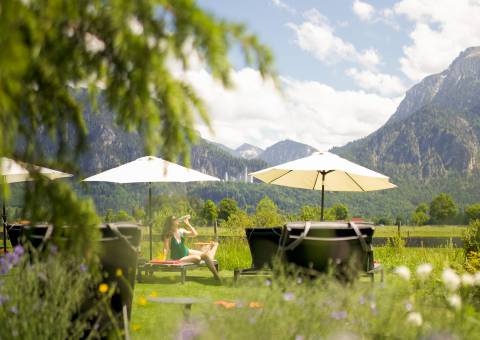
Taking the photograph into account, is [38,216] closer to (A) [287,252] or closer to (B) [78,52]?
(B) [78,52]

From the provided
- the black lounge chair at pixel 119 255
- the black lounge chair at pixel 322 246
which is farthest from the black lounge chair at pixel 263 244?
the black lounge chair at pixel 119 255

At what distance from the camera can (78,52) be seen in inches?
67.8

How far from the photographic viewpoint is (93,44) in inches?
68.6

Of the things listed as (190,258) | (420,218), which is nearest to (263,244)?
(190,258)

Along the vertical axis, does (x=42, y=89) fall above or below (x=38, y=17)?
below

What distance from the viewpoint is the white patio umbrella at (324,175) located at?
830 centimetres

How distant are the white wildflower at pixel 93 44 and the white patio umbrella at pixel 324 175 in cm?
658

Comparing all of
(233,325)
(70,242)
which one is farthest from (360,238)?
(70,242)

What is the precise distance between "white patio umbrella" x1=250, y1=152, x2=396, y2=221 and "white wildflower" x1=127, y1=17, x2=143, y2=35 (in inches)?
263

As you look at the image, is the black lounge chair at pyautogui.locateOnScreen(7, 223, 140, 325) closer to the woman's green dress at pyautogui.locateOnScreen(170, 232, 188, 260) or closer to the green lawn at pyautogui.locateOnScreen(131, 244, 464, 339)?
the green lawn at pyautogui.locateOnScreen(131, 244, 464, 339)

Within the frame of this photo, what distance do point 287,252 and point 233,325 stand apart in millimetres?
2416

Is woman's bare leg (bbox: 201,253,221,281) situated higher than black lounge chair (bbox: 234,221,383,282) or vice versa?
black lounge chair (bbox: 234,221,383,282)

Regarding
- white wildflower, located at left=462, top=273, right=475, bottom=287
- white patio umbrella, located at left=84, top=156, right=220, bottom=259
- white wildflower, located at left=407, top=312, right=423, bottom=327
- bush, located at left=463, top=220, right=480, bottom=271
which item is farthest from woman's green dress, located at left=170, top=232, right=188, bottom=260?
white wildflower, located at left=407, top=312, right=423, bottom=327

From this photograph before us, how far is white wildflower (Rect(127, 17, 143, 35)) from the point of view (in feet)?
5.24
